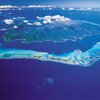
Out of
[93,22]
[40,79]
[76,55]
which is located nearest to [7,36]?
[40,79]

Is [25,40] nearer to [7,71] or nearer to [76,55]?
[7,71]

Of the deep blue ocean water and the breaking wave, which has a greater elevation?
the breaking wave

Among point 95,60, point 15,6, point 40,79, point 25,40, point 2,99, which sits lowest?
point 2,99

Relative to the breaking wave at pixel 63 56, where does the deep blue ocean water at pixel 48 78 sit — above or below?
below

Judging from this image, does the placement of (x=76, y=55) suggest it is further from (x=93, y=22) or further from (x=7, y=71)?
(x=7, y=71)

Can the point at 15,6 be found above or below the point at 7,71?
above

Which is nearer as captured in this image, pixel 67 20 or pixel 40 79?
pixel 40 79

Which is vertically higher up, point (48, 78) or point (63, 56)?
point (63, 56)
